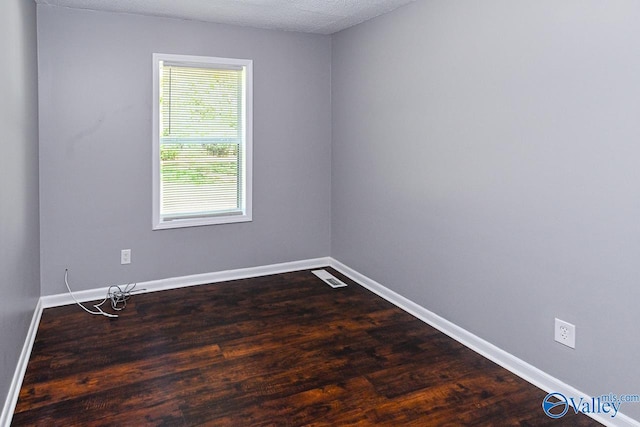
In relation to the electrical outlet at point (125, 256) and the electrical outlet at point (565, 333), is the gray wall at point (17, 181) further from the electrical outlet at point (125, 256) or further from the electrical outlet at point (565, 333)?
the electrical outlet at point (565, 333)

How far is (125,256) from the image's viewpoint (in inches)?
152

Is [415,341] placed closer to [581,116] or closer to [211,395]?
[211,395]

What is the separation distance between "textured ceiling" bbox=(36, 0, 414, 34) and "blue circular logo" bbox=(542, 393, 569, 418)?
8.55 feet

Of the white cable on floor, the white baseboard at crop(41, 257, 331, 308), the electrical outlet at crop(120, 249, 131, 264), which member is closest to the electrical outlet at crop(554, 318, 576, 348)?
the white baseboard at crop(41, 257, 331, 308)

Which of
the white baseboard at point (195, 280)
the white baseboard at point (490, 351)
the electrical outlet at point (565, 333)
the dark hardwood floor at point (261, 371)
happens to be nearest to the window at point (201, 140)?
the white baseboard at point (195, 280)

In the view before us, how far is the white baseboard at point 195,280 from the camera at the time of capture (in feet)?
12.0

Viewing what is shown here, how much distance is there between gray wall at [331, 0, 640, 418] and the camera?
2.10m

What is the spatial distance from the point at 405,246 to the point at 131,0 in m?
2.61

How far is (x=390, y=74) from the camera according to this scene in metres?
3.62

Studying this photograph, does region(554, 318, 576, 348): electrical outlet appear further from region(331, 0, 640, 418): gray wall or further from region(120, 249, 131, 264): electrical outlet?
region(120, 249, 131, 264): electrical outlet

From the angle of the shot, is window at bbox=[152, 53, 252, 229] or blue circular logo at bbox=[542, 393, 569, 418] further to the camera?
window at bbox=[152, 53, 252, 229]

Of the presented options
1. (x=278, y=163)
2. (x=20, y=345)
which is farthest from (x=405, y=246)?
(x=20, y=345)

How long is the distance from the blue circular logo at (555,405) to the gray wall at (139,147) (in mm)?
2617

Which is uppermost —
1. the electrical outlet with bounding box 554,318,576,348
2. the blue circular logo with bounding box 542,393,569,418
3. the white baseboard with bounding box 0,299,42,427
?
the electrical outlet with bounding box 554,318,576,348
